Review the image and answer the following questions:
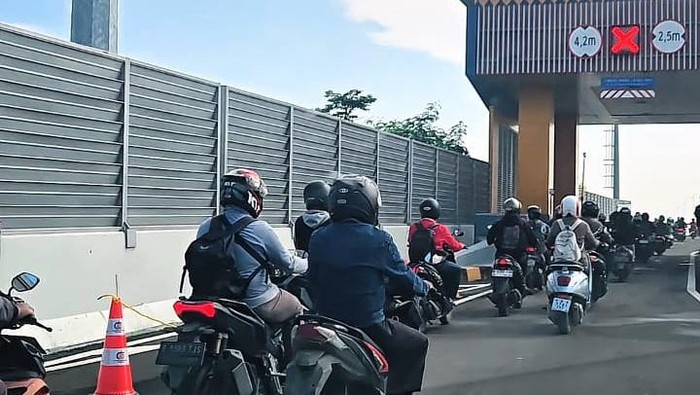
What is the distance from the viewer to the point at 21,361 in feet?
14.9

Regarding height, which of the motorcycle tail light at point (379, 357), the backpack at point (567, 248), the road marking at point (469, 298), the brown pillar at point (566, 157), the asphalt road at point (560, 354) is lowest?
the asphalt road at point (560, 354)

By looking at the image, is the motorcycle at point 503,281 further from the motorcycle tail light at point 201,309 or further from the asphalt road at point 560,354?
the motorcycle tail light at point 201,309

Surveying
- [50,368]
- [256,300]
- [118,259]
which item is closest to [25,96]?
[118,259]

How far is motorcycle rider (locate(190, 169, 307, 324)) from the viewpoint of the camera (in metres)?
5.51

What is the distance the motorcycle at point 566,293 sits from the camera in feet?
36.4

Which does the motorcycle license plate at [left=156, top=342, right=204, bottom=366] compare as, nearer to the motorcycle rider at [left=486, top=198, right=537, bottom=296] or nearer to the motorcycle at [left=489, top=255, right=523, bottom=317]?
the motorcycle at [left=489, top=255, right=523, bottom=317]

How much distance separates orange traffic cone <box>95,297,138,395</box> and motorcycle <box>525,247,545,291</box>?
7658 millimetres

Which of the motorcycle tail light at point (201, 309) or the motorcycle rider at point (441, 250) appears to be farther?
the motorcycle rider at point (441, 250)

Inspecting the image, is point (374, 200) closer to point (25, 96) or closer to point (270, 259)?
point (270, 259)

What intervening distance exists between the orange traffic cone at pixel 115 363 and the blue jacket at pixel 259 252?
1.49 meters

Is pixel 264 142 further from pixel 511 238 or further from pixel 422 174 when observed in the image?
pixel 422 174

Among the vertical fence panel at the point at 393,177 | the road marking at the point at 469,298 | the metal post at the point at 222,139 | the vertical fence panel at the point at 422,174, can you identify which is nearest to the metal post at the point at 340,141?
the vertical fence panel at the point at 393,177

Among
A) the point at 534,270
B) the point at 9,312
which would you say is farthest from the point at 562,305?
the point at 9,312

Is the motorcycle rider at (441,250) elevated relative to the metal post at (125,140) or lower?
lower
